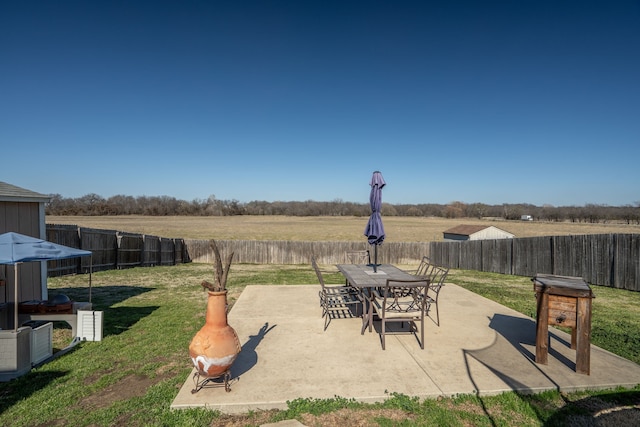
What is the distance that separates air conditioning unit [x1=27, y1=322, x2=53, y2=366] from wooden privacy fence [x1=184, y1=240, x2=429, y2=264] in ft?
43.7

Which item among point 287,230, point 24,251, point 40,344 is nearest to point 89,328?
point 40,344

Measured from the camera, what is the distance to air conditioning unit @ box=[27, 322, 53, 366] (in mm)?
4234

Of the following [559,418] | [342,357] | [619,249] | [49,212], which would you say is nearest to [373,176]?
[342,357]

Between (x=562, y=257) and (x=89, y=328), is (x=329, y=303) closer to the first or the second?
(x=89, y=328)

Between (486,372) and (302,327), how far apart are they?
283cm

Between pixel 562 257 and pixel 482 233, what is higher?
pixel 482 233

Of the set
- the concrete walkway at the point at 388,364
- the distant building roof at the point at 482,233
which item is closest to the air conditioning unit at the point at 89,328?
the concrete walkway at the point at 388,364

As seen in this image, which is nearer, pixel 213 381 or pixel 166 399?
pixel 166 399

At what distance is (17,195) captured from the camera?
6.47 m

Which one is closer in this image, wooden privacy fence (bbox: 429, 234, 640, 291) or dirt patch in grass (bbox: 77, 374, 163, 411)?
dirt patch in grass (bbox: 77, 374, 163, 411)

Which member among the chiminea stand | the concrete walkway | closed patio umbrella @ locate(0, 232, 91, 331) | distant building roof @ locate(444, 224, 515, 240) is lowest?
the concrete walkway

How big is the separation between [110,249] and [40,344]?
11172 millimetres

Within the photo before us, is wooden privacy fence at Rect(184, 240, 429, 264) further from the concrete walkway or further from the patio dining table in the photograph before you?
the concrete walkway

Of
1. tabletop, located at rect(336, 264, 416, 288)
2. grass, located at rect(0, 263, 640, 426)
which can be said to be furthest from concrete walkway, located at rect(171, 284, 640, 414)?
tabletop, located at rect(336, 264, 416, 288)
